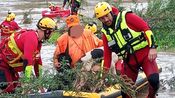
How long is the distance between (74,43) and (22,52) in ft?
4.12

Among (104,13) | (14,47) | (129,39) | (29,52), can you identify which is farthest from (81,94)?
(14,47)

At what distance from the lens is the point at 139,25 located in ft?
26.7

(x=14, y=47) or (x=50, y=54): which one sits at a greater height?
(x=14, y=47)

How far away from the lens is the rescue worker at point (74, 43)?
9445 mm

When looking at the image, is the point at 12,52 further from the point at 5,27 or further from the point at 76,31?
the point at 5,27

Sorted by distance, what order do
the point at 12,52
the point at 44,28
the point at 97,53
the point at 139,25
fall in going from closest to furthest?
the point at 139,25 < the point at 44,28 < the point at 12,52 < the point at 97,53

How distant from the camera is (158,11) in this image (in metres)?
13.2

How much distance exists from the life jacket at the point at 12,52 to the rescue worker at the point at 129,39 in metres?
1.27

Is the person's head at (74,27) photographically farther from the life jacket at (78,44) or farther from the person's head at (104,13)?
the person's head at (104,13)

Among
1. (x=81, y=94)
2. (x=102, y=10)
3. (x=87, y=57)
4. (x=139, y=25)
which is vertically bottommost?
(x=81, y=94)

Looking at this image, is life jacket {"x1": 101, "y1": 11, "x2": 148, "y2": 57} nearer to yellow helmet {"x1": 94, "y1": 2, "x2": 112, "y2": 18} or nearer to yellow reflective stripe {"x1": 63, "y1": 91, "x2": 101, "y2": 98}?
yellow helmet {"x1": 94, "y1": 2, "x2": 112, "y2": 18}

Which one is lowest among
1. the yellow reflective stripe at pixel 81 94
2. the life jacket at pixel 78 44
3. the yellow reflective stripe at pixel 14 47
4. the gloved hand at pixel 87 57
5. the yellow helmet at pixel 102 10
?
the yellow reflective stripe at pixel 81 94

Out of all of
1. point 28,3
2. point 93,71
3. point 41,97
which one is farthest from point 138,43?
point 28,3

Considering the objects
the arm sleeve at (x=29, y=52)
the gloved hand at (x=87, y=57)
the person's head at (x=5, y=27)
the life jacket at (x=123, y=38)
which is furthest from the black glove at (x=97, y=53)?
the person's head at (x=5, y=27)
